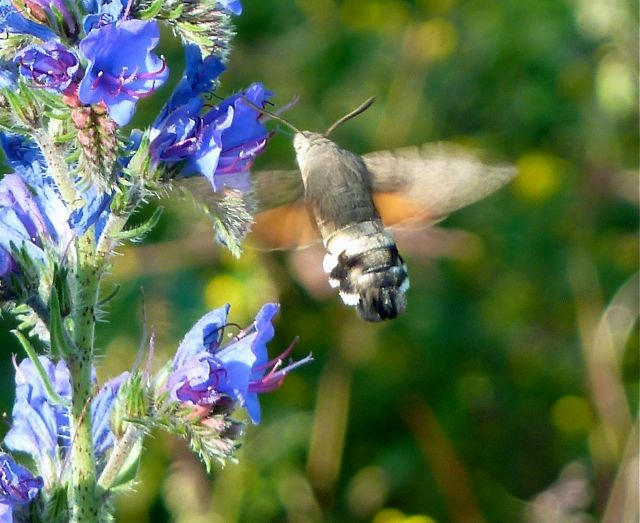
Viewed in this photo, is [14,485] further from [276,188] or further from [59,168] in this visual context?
[276,188]

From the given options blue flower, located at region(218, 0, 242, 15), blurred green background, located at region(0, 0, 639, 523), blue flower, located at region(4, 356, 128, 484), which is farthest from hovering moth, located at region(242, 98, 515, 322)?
blurred green background, located at region(0, 0, 639, 523)

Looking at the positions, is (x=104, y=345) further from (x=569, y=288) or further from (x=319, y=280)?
(x=569, y=288)

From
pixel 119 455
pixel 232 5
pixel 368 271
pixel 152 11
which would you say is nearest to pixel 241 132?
pixel 232 5

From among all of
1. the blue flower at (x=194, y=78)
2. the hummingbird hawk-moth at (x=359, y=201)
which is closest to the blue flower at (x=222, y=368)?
the hummingbird hawk-moth at (x=359, y=201)

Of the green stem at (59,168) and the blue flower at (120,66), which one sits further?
the green stem at (59,168)

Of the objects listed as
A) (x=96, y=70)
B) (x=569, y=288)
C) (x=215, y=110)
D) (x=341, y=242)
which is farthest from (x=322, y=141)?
(x=569, y=288)

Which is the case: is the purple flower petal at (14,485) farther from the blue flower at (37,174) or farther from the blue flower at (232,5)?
the blue flower at (232,5)
